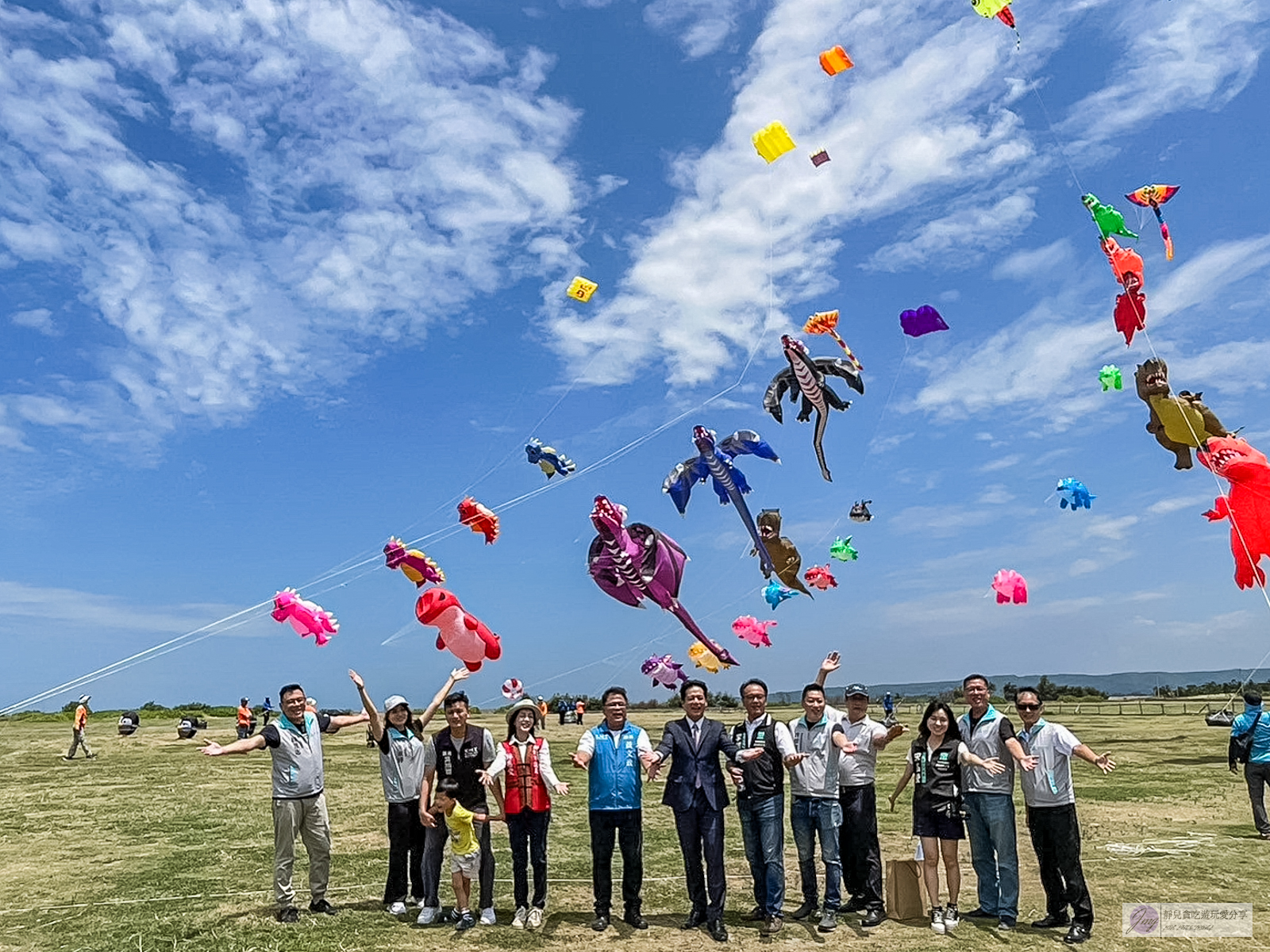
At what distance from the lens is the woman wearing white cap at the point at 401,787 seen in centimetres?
671

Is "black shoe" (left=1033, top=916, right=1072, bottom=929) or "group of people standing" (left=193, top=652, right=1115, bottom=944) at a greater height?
"group of people standing" (left=193, top=652, right=1115, bottom=944)

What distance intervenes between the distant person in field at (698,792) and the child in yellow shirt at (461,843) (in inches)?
54.1

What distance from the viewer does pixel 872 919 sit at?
20.7 ft

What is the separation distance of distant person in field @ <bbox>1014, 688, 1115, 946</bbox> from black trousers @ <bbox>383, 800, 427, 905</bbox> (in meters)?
4.40

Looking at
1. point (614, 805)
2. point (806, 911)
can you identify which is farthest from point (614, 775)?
point (806, 911)

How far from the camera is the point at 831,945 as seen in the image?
5824mm

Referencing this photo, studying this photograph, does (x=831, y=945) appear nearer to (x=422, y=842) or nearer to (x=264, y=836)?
(x=422, y=842)

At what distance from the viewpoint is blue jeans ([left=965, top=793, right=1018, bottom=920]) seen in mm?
6195

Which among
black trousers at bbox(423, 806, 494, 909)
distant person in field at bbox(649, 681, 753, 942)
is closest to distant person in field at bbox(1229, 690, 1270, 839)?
distant person in field at bbox(649, 681, 753, 942)

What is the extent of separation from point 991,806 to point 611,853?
106 inches

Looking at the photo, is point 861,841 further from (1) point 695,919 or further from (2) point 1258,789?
(2) point 1258,789

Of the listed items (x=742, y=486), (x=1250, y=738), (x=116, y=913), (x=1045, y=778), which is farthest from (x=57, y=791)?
(x=1250, y=738)

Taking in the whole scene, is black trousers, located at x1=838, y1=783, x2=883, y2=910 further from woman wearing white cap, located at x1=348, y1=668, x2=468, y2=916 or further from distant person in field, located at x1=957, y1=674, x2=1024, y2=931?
woman wearing white cap, located at x1=348, y1=668, x2=468, y2=916

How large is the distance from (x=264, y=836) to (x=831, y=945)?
723 cm
